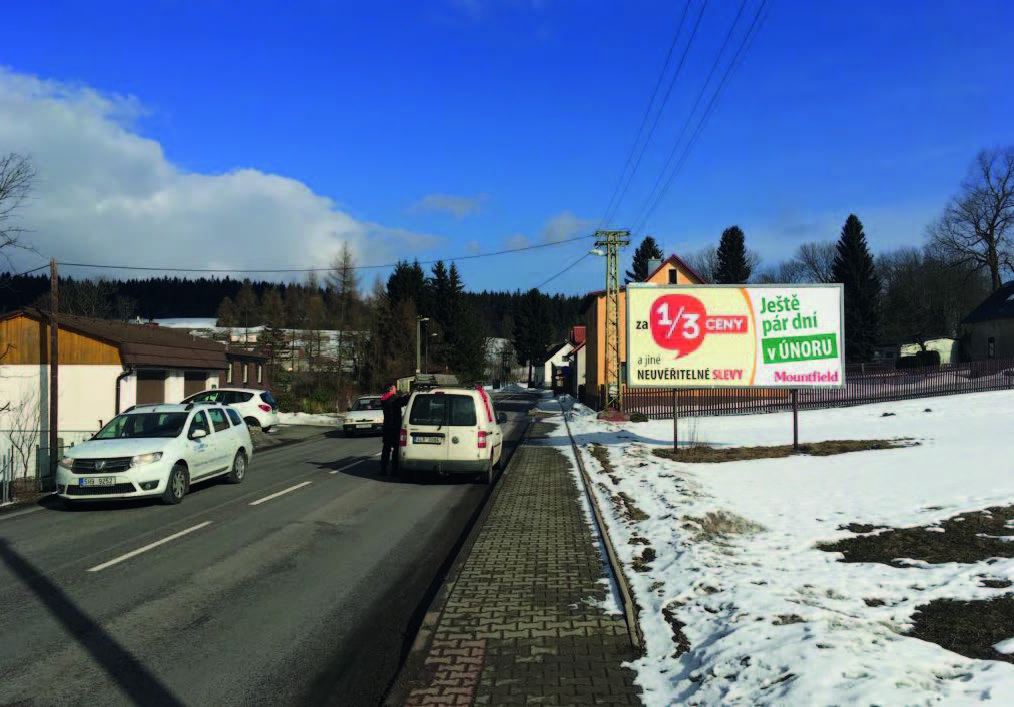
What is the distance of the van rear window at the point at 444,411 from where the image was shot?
1312 cm

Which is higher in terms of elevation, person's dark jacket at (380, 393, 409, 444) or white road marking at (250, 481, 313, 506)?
person's dark jacket at (380, 393, 409, 444)

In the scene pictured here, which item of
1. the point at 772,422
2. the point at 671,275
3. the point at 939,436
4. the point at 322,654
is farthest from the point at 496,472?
the point at 671,275

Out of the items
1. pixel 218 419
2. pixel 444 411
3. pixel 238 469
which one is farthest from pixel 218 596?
pixel 238 469

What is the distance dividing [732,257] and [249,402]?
199 feet

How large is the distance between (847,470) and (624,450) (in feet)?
20.9

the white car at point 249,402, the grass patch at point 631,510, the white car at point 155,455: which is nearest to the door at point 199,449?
the white car at point 155,455

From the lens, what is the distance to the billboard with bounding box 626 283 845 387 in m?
17.8

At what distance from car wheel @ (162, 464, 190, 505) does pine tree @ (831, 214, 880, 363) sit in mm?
63014

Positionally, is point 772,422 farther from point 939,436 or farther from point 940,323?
point 940,323

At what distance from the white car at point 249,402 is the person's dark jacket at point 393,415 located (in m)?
12.7

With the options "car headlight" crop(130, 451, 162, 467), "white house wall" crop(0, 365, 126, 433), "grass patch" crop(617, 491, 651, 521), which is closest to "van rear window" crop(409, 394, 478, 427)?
"grass patch" crop(617, 491, 651, 521)

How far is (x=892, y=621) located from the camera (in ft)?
17.0

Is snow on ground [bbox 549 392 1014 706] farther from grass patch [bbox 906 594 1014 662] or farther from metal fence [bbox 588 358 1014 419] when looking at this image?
metal fence [bbox 588 358 1014 419]

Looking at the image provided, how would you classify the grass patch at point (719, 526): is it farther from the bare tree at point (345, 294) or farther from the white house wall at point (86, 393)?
the bare tree at point (345, 294)
